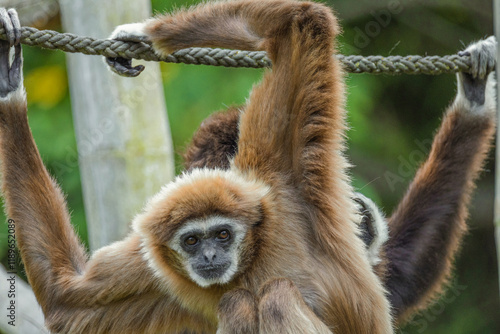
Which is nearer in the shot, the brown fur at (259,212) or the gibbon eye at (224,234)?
the brown fur at (259,212)

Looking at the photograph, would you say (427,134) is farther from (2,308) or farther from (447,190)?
(2,308)

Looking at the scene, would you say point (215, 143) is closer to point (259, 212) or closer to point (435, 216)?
point (259, 212)

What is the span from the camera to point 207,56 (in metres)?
5.41

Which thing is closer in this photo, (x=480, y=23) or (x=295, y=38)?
(x=295, y=38)

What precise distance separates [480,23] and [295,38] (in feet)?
26.0

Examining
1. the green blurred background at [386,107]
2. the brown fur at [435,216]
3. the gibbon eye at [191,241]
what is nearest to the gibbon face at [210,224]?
the gibbon eye at [191,241]

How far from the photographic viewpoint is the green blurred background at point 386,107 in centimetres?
899

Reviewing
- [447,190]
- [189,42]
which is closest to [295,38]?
[189,42]

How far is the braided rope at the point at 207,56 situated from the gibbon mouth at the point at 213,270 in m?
1.61

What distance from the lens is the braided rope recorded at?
508 centimetres

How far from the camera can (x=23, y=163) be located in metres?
5.15

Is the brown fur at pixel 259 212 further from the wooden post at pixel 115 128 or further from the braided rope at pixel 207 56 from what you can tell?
the wooden post at pixel 115 128

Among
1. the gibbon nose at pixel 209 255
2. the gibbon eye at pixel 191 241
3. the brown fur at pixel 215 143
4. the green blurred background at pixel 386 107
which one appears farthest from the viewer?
the green blurred background at pixel 386 107

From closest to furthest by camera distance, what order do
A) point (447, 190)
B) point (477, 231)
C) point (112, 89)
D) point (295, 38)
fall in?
point (295, 38) < point (447, 190) < point (112, 89) < point (477, 231)
